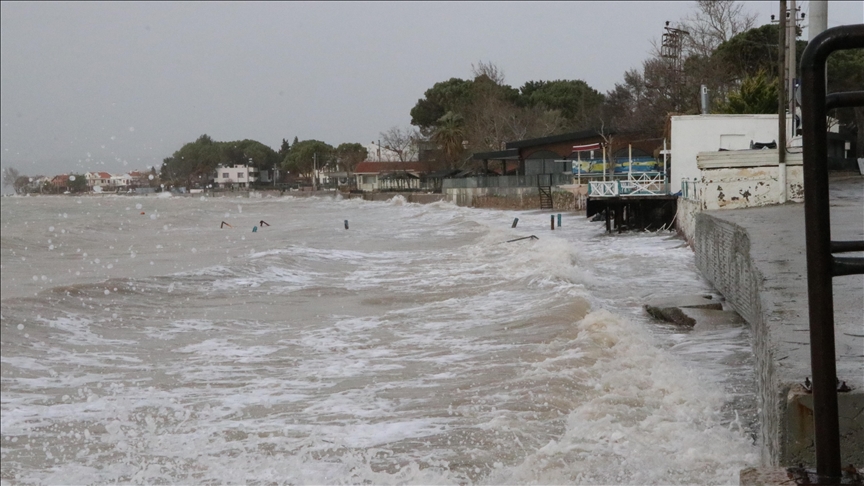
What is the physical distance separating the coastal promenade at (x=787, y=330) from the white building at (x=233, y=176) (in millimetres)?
148926

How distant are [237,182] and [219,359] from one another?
152 meters

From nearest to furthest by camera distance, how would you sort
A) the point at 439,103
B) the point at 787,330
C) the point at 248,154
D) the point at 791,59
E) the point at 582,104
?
the point at 787,330 → the point at 791,59 → the point at 582,104 → the point at 439,103 → the point at 248,154

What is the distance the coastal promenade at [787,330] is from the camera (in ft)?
11.3

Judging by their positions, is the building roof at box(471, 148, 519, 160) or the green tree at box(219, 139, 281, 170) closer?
the building roof at box(471, 148, 519, 160)

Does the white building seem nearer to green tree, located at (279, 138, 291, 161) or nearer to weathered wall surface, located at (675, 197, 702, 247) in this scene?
green tree, located at (279, 138, 291, 161)

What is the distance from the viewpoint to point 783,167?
1897cm

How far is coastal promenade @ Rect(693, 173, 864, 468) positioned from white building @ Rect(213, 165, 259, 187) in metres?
149

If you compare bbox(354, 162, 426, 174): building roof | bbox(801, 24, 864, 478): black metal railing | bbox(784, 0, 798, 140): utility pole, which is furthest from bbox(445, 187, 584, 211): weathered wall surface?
bbox(801, 24, 864, 478): black metal railing

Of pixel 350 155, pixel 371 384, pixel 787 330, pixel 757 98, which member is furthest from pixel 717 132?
pixel 350 155

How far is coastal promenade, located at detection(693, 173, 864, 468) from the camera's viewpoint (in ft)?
11.3

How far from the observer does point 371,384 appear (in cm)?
788

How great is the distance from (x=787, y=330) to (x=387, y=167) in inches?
4421

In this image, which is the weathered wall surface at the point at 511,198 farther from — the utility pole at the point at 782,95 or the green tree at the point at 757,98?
the utility pole at the point at 782,95

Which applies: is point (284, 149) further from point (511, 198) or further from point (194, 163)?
point (511, 198)
